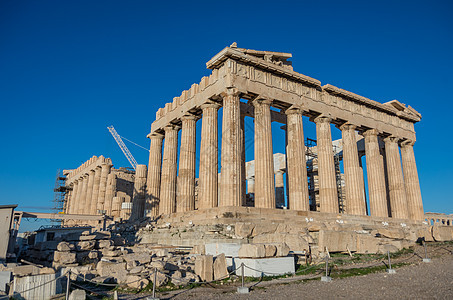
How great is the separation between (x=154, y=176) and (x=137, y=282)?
22344 mm

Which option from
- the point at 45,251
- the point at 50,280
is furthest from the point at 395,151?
the point at 50,280

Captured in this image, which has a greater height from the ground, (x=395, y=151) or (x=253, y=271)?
(x=395, y=151)

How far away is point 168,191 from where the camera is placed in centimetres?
2978

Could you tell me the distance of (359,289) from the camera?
31.0 feet

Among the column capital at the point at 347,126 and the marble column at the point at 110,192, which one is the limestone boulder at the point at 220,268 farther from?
the marble column at the point at 110,192

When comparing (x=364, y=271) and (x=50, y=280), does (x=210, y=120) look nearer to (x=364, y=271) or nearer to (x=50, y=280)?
(x=364, y=271)

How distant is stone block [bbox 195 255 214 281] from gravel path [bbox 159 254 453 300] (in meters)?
0.73

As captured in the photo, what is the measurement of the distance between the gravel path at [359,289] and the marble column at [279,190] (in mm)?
25999

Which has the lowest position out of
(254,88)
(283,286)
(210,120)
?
(283,286)

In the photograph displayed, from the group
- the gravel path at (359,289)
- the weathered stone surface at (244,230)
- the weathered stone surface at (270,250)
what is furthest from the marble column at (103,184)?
the gravel path at (359,289)

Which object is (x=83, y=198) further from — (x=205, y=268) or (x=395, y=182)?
(x=205, y=268)

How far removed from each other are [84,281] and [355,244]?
11435 mm

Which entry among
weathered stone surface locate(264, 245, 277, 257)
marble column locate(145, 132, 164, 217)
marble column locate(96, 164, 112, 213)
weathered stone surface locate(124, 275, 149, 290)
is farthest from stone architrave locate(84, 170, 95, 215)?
weathered stone surface locate(264, 245, 277, 257)

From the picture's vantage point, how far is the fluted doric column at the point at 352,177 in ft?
95.2
